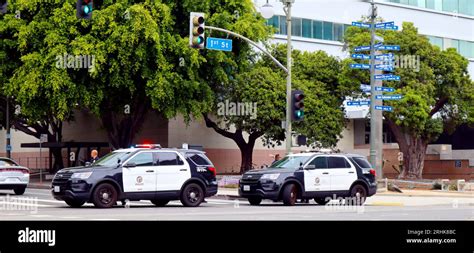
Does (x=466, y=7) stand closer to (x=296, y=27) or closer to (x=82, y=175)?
(x=296, y=27)

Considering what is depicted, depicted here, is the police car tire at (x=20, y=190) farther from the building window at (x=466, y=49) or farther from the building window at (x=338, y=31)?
the building window at (x=466, y=49)

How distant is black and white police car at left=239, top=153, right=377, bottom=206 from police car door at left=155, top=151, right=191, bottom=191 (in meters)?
2.78

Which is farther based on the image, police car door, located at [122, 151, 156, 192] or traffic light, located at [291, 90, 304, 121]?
traffic light, located at [291, 90, 304, 121]

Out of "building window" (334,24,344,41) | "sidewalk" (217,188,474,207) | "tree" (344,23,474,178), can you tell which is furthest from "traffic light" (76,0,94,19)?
"building window" (334,24,344,41)

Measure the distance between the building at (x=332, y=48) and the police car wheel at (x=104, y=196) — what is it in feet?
110

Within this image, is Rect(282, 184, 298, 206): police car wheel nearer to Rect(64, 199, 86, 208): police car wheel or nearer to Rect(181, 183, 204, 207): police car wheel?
Rect(181, 183, 204, 207): police car wheel

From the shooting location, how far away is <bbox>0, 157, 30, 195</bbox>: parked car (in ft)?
107

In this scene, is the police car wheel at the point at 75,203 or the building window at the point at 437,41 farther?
the building window at the point at 437,41

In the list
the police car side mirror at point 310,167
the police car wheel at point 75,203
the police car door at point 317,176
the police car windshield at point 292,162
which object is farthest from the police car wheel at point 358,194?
the police car wheel at point 75,203

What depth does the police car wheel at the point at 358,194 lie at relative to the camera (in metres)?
27.6

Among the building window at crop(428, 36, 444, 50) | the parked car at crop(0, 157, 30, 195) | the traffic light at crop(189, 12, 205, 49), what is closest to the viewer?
the traffic light at crop(189, 12, 205, 49)

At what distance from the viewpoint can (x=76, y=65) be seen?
139ft
